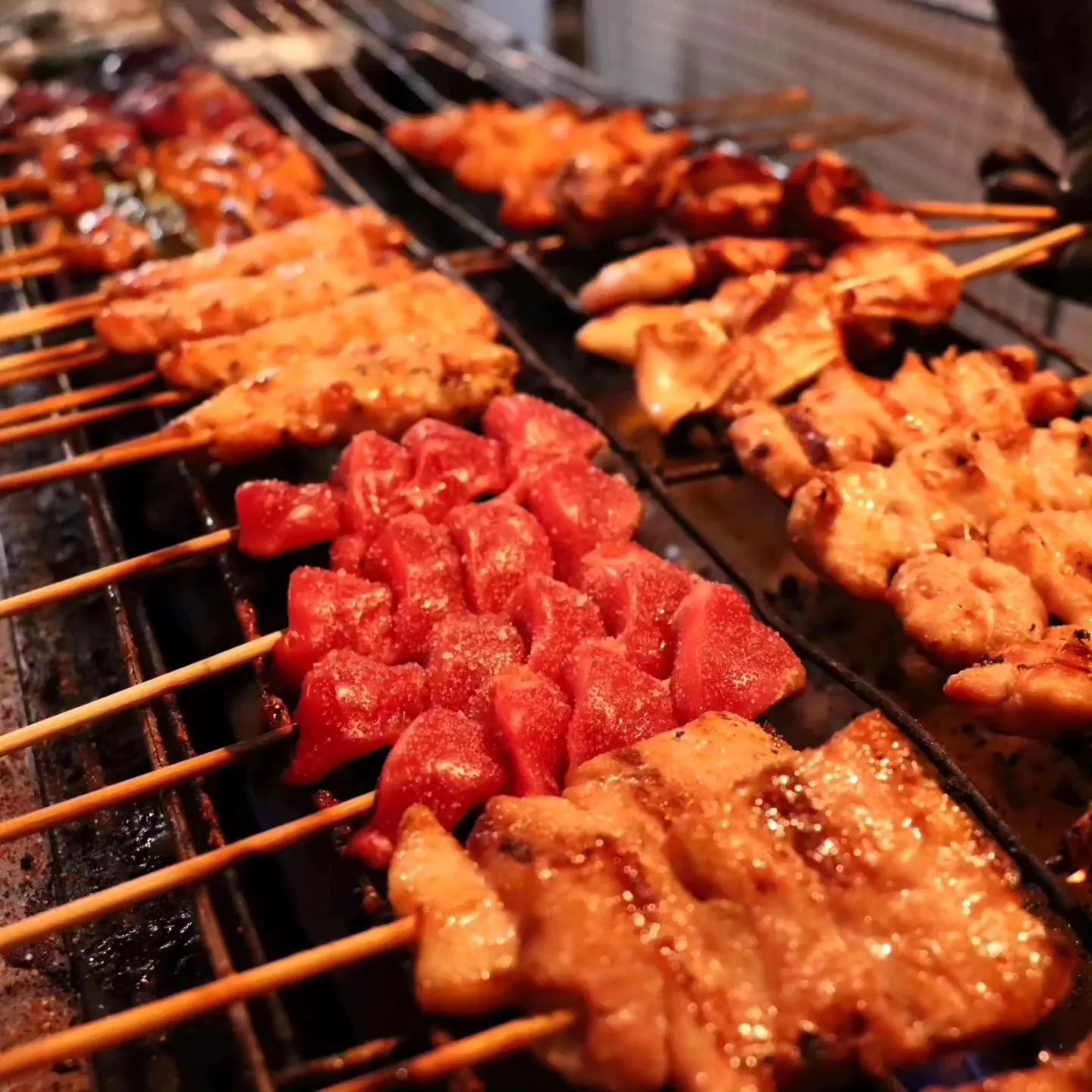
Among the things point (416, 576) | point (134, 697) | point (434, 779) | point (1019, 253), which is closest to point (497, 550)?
point (416, 576)

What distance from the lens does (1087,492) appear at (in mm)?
2895

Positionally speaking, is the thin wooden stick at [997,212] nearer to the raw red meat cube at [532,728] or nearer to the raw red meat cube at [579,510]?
the raw red meat cube at [579,510]

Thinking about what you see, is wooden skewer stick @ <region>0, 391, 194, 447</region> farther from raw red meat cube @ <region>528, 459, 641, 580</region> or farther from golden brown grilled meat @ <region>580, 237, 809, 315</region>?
golden brown grilled meat @ <region>580, 237, 809, 315</region>

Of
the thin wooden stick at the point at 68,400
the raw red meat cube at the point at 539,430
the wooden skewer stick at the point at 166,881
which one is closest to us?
the wooden skewer stick at the point at 166,881

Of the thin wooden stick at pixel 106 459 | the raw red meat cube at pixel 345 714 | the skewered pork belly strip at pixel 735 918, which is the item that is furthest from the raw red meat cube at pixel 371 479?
the skewered pork belly strip at pixel 735 918

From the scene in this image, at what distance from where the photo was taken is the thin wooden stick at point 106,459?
2.92 metres

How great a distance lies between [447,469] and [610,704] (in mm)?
1007

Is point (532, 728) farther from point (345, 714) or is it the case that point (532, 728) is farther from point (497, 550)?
point (497, 550)

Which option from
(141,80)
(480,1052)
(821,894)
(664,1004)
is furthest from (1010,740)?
(141,80)

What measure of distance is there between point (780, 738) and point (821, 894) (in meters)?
0.39

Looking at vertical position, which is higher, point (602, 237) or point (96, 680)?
point (602, 237)

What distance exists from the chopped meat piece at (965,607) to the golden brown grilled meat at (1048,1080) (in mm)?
950

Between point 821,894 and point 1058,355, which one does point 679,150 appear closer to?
point 1058,355

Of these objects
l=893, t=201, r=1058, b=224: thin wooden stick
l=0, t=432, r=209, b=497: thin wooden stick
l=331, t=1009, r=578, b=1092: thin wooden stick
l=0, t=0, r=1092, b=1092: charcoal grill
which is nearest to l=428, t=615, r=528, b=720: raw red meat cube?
l=0, t=0, r=1092, b=1092: charcoal grill
